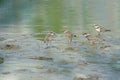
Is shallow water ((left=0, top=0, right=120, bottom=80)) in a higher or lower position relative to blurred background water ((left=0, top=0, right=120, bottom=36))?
higher

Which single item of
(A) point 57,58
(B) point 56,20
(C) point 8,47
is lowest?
(B) point 56,20

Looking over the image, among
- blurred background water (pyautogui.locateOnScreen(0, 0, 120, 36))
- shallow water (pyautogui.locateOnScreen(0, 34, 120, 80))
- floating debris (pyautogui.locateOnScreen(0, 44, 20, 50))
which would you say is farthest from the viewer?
blurred background water (pyautogui.locateOnScreen(0, 0, 120, 36))

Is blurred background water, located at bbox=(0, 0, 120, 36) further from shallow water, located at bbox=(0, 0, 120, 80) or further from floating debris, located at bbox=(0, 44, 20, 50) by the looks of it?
floating debris, located at bbox=(0, 44, 20, 50)

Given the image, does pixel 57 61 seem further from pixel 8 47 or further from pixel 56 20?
pixel 56 20

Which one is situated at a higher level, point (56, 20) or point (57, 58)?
point (57, 58)

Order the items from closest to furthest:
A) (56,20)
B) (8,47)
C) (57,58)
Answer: (57,58)
(8,47)
(56,20)

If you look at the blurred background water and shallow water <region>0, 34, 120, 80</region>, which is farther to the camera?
the blurred background water

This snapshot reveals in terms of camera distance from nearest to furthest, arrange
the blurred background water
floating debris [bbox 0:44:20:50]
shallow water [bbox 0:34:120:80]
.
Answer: shallow water [bbox 0:34:120:80] → floating debris [bbox 0:44:20:50] → the blurred background water

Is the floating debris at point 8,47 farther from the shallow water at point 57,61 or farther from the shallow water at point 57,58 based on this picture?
the shallow water at point 57,61

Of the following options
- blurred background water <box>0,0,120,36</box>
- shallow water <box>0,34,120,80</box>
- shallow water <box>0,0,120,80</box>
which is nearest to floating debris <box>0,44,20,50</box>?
shallow water <box>0,0,120,80</box>

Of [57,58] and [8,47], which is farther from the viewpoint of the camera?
[8,47]

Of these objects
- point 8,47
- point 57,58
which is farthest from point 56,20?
point 57,58

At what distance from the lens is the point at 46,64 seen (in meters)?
16.6

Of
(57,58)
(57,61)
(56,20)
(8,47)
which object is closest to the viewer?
(57,61)
